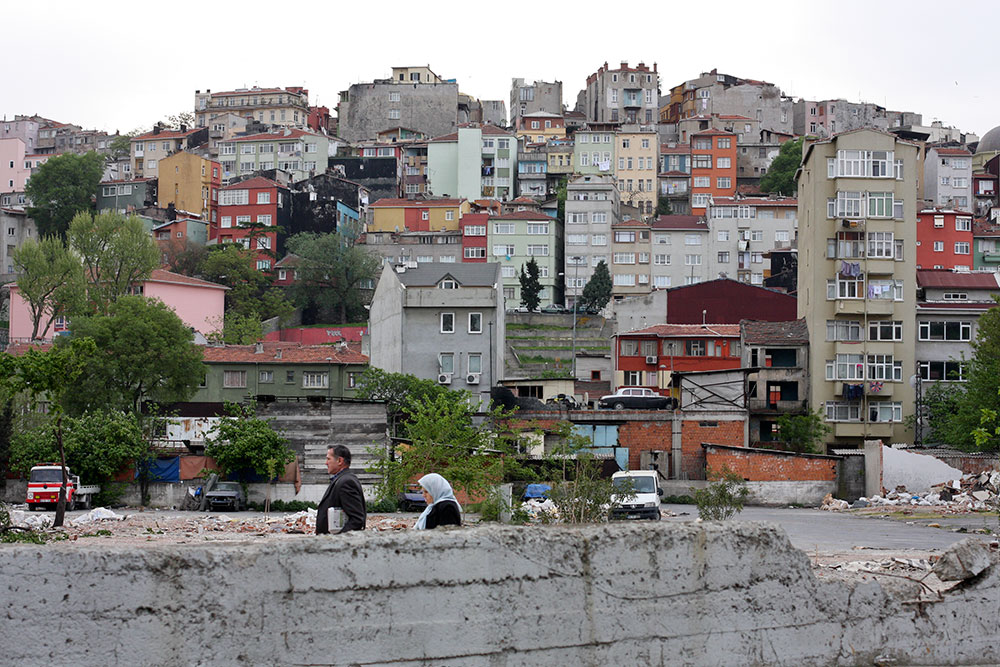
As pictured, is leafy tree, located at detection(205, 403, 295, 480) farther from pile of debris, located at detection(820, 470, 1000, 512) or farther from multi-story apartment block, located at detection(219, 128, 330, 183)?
multi-story apartment block, located at detection(219, 128, 330, 183)

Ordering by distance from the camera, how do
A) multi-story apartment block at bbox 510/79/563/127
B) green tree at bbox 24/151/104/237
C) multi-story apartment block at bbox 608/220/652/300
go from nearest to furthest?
multi-story apartment block at bbox 608/220/652/300 < green tree at bbox 24/151/104/237 < multi-story apartment block at bbox 510/79/563/127

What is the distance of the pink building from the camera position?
13038cm

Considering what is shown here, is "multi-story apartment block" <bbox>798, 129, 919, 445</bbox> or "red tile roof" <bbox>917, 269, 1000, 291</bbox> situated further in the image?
"red tile roof" <bbox>917, 269, 1000, 291</bbox>

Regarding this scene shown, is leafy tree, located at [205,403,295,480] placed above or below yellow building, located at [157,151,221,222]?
below

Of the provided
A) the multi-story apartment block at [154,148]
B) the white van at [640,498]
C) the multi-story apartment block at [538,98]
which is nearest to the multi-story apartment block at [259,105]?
the multi-story apartment block at [154,148]

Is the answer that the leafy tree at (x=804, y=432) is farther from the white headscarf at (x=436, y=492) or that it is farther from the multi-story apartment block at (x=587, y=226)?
the multi-story apartment block at (x=587, y=226)

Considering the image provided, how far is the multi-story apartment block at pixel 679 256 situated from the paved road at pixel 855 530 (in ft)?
173

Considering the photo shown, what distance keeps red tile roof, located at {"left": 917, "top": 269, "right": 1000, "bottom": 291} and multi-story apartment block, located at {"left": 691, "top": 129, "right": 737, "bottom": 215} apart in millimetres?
47117

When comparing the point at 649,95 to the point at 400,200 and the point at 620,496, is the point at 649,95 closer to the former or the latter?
the point at 400,200

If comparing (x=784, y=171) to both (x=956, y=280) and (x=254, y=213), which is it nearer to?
(x=254, y=213)

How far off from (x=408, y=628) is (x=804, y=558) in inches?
101

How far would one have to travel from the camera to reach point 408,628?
234 inches

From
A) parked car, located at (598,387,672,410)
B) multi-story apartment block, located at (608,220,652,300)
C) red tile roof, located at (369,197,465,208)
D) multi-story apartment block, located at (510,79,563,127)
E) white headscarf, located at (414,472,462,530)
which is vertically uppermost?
multi-story apartment block, located at (510,79,563,127)

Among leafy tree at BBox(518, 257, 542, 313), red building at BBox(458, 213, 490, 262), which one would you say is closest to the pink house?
red building at BBox(458, 213, 490, 262)
